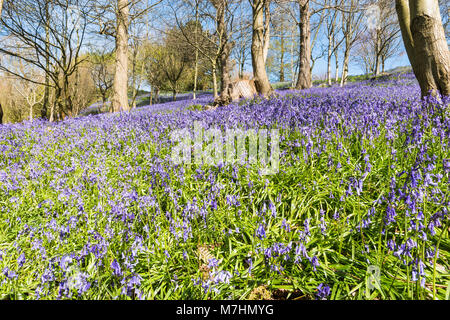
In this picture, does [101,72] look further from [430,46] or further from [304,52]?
[430,46]

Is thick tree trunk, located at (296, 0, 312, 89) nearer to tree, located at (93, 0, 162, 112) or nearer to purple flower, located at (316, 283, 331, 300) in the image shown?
tree, located at (93, 0, 162, 112)

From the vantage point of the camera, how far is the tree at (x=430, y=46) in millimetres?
4008

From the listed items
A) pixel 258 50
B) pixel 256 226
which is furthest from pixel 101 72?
pixel 256 226

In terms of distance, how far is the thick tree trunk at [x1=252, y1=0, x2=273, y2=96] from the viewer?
8.98 meters

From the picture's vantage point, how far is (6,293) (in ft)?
5.32

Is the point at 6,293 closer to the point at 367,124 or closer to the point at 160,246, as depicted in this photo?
the point at 160,246

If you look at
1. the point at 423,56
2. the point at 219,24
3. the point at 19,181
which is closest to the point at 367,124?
the point at 423,56

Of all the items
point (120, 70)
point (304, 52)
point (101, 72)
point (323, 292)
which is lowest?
point (323, 292)

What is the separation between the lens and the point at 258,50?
9164mm

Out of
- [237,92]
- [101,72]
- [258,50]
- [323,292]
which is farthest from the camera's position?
[101,72]

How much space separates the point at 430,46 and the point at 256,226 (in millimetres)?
4996

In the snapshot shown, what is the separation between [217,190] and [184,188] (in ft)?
2.32

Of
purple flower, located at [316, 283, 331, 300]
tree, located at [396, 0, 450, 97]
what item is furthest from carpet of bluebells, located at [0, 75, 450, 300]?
tree, located at [396, 0, 450, 97]

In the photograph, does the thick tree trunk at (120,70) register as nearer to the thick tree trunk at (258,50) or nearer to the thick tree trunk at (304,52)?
the thick tree trunk at (258,50)
